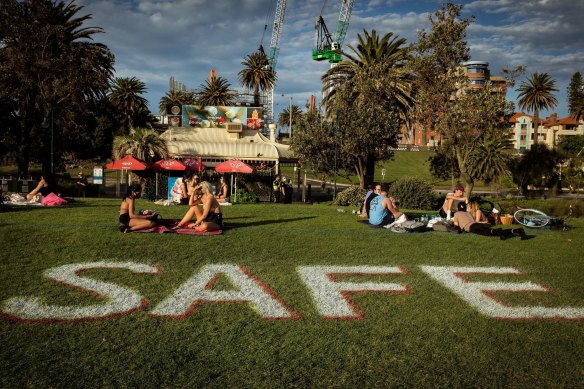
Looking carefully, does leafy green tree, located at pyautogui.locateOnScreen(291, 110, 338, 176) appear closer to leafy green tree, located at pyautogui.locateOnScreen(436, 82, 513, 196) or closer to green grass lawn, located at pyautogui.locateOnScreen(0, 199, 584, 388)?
leafy green tree, located at pyautogui.locateOnScreen(436, 82, 513, 196)

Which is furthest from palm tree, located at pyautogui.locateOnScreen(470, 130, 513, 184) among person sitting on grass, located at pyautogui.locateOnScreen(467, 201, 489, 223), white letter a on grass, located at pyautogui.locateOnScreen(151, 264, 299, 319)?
white letter a on grass, located at pyautogui.locateOnScreen(151, 264, 299, 319)

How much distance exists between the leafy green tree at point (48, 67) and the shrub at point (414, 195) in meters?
23.4

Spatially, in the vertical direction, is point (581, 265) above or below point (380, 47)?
below

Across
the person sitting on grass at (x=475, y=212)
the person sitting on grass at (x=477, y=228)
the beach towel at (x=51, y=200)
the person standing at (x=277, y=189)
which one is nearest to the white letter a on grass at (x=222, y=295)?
the person sitting on grass at (x=477, y=228)

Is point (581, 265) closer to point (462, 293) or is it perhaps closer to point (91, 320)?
point (462, 293)

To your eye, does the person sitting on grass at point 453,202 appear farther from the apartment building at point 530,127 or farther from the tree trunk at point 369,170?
the apartment building at point 530,127

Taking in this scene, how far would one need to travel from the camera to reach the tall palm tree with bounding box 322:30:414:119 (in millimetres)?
33219

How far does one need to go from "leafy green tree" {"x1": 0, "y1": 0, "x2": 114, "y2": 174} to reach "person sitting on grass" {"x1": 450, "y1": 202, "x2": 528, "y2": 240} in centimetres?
2844

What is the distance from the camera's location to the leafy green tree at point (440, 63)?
2447 cm

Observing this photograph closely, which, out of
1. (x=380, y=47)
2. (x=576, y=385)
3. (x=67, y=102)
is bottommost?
(x=576, y=385)

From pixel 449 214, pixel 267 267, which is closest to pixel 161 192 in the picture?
pixel 449 214

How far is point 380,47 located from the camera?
34688 mm

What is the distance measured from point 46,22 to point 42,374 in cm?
3785

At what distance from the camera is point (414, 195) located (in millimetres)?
23234
